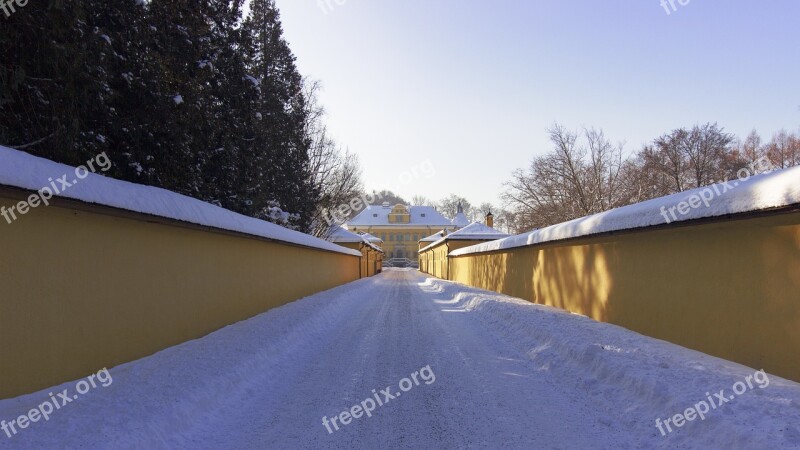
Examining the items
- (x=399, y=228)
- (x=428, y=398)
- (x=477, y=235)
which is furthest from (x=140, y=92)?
(x=399, y=228)

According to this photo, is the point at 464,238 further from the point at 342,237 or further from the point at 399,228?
the point at 399,228

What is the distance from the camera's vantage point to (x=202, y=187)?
13.6m

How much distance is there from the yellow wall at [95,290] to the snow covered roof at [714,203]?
25.1ft

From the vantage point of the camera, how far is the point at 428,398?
5.52 m

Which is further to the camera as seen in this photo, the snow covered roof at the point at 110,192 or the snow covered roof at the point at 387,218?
the snow covered roof at the point at 387,218

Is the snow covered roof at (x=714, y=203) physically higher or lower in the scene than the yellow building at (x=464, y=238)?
lower

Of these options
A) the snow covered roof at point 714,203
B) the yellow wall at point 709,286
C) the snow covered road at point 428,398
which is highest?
the snow covered roof at point 714,203

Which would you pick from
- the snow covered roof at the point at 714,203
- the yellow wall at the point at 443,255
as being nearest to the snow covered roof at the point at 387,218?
the yellow wall at the point at 443,255

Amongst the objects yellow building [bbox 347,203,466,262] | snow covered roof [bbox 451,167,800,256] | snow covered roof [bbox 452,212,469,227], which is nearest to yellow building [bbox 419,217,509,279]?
snow covered roof [bbox 451,167,800,256]

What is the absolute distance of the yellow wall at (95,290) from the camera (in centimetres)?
473

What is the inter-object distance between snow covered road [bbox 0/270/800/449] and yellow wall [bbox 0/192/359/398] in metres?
0.35

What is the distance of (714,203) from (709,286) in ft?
4.18

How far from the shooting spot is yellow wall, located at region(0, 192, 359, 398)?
4.73 metres

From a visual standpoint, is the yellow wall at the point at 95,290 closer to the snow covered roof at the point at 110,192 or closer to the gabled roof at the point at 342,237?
the snow covered roof at the point at 110,192
